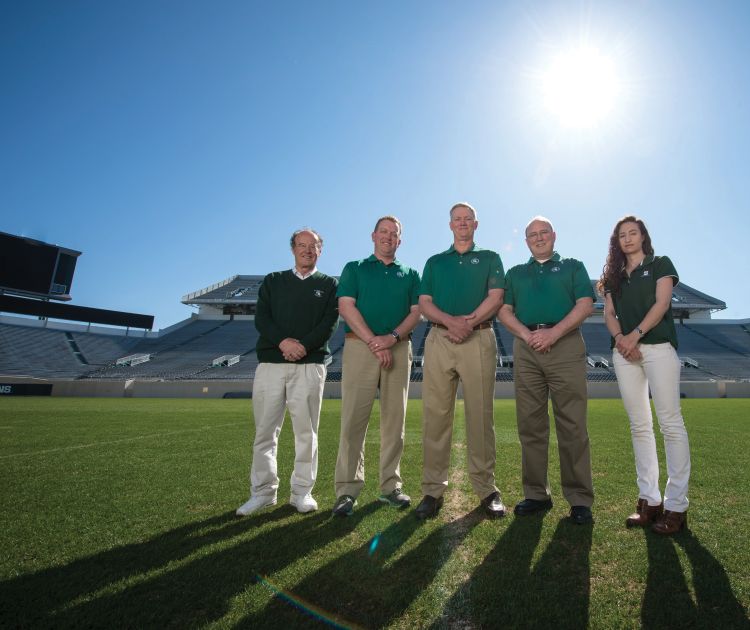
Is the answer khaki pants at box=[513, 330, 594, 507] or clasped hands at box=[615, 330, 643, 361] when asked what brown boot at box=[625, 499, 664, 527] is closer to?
khaki pants at box=[513, 330, 594, 507]

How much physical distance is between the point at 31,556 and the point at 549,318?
11.8ft

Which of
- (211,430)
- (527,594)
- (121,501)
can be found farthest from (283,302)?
(211,430)

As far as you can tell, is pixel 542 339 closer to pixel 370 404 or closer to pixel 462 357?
pixel 462 357

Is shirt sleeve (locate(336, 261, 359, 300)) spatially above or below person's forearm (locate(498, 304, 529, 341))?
above

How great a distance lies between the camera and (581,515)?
116 inches

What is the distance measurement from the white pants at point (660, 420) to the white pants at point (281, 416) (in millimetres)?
2266

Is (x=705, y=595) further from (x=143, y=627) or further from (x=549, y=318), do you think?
(x=143, y=627)

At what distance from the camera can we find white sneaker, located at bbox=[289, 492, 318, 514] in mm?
3271

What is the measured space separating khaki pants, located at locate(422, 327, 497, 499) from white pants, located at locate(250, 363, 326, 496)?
878mm

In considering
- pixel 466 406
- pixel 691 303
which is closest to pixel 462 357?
pixel 466 406

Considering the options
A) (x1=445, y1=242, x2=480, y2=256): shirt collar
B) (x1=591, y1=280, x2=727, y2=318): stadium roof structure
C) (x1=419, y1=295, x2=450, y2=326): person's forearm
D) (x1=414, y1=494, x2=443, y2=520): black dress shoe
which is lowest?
(x1=414, y1=494, x2=443, y2=520): black dress shoe

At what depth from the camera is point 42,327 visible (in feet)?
120

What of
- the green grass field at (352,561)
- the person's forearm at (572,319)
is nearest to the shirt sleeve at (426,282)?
the person's forearm at (572,319)

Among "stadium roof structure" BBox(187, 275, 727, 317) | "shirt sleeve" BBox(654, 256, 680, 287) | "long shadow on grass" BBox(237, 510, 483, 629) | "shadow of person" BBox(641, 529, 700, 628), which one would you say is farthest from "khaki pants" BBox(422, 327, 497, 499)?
"stadium roof structure" BBox(187, 275, 727, 317)
